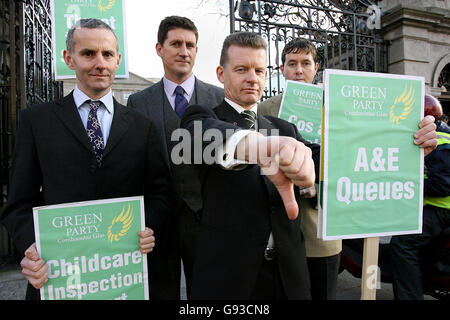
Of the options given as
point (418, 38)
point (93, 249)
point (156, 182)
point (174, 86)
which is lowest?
point (93, 249)

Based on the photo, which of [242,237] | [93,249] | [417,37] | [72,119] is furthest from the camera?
[417,37]

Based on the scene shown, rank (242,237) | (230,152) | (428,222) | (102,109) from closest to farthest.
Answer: (230,152), (242,237), (102,109), (428,222)

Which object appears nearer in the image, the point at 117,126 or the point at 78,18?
the point at 117,126

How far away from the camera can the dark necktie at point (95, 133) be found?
1.61m

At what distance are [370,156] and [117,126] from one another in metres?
1.30

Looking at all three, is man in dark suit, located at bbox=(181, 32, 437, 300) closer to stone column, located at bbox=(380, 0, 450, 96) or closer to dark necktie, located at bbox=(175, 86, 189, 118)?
dark necktie, located at bbox=(175, 86, 189, 118)

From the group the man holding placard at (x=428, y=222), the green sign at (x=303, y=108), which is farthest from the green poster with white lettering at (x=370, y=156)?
the man holding placard at (x=428, y=222)

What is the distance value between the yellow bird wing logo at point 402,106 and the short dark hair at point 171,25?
143 cm

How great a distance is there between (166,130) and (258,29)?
4.13 metres

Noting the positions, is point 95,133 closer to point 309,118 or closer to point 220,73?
point 220,73

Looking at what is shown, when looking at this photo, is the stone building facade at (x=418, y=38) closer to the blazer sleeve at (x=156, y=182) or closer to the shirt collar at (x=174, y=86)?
the shirt collar at (x=174, y=86)

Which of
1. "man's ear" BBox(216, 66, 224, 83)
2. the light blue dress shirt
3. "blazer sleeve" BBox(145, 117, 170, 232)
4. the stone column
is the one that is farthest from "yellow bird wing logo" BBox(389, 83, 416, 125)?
the stone column

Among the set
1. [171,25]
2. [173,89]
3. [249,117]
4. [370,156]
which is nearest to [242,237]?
[249,117]

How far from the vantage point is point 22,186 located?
150 centimetres
